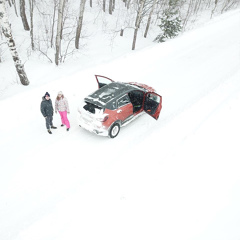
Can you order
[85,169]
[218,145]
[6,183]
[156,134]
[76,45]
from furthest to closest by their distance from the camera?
[76,45]
[156,134]
[218,145]
[85,169]
[6,183]

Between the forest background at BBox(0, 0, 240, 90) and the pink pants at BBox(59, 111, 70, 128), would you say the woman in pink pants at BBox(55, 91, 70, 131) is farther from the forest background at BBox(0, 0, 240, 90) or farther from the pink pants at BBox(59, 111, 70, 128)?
the forest background at BBox(0, 0, 240, 90)

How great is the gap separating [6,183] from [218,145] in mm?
6897

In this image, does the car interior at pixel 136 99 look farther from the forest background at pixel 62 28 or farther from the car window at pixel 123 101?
the forest background at pixel 62 28

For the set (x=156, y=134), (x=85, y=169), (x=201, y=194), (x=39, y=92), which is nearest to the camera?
(x=201, y=194)

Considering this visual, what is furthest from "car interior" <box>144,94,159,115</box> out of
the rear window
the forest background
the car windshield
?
the forest background

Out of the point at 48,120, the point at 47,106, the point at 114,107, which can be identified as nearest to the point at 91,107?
the point at 114,107

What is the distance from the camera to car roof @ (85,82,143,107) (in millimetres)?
6810

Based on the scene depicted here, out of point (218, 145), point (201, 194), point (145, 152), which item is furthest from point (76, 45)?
point (201, 194)

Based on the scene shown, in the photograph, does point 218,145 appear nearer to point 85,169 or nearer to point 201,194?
point 201,194

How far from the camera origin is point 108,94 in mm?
7129

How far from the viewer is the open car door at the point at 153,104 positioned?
7.42 m

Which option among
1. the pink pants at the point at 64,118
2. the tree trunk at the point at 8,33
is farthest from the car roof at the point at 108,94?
the tree trunk at the point at 8,33

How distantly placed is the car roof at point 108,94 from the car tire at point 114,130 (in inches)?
36.0

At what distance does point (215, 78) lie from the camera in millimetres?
10648
